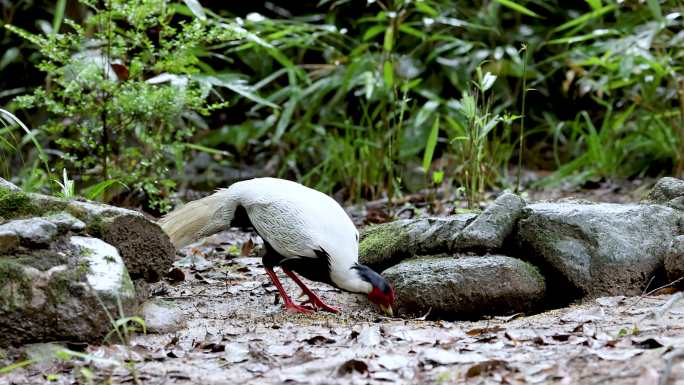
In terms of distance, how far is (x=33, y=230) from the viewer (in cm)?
276

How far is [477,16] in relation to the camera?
24.1ft

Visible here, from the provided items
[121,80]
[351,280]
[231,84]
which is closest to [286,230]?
[351,280]

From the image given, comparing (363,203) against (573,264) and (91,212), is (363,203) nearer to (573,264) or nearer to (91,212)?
(573,264)

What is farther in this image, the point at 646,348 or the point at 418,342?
the point at 418,342

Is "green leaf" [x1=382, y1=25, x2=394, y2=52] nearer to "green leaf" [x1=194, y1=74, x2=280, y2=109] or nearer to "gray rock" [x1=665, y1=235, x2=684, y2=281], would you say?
"green leaf" [x1=194, y1=74, x2=280, y2=109]

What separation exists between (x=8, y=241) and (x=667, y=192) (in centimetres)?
267

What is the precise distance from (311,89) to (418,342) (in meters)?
4.20

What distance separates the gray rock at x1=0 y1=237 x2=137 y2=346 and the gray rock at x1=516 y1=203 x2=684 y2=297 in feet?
5.30

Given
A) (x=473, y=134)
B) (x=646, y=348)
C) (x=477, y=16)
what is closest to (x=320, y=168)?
(x=477, y=16)

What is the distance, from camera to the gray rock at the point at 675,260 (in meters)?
3.33

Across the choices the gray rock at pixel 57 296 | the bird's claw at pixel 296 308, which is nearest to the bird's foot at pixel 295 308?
the bird's claw at pixel 296 308

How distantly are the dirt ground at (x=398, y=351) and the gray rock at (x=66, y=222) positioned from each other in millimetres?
397

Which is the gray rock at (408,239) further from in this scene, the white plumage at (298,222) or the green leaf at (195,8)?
the green leaf at (195,8)

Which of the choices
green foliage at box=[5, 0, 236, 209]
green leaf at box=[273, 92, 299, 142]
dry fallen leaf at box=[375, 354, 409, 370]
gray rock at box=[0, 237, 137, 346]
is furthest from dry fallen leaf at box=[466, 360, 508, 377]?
green leaf at box=[273, 92, 299, 142]
